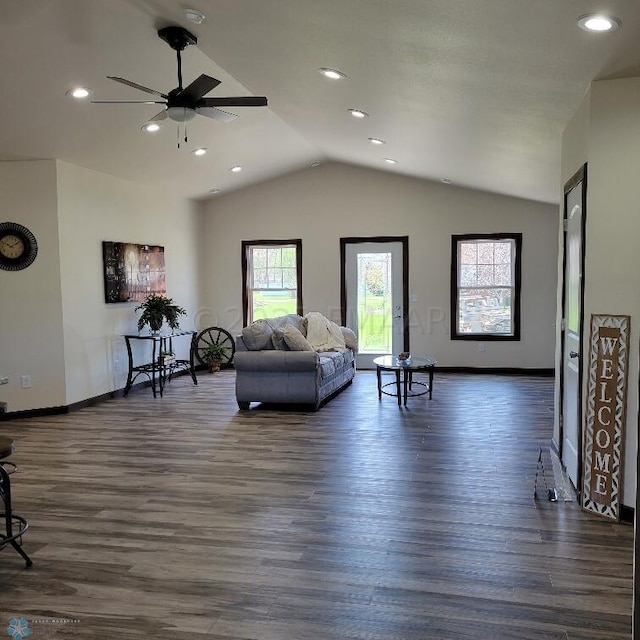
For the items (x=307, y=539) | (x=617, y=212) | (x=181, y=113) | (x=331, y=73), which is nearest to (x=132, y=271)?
(x=181, y=113)

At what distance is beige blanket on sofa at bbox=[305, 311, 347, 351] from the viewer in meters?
7.87

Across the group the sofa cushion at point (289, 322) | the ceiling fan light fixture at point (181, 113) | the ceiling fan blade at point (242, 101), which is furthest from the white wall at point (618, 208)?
the sofa cushion at point (289, 322)

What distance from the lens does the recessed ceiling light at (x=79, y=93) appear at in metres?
4.97

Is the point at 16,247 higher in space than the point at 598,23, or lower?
lower

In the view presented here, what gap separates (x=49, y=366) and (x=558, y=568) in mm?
5486

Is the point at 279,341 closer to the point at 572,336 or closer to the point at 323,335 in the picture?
the point at 323,335

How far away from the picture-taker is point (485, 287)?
29.5 ft

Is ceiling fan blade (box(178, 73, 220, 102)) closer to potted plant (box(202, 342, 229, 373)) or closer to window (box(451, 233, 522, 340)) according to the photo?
window (box(451, 233, 522, 340))

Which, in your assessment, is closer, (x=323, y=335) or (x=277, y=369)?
(x=277, y=369)

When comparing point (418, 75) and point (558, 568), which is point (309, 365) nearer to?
point (418, 75)

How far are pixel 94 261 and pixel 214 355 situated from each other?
9.87 ft

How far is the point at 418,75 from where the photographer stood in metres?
4.00

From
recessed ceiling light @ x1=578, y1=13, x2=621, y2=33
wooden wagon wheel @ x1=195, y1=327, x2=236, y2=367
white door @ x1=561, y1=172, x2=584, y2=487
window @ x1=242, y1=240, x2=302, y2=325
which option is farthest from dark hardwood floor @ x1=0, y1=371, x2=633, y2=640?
window @ x1=242, y1=240, x2=302, y2=325

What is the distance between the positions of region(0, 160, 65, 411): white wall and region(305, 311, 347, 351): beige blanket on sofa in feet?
10.1
